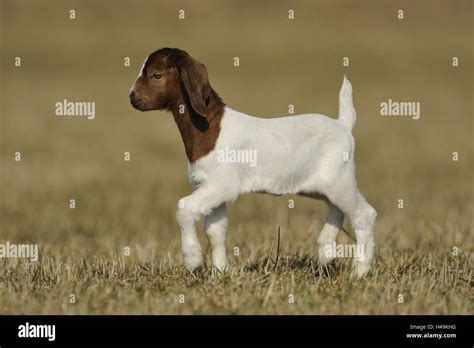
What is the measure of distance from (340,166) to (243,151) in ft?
3.20

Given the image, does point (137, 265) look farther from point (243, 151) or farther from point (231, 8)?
point (231, 8)

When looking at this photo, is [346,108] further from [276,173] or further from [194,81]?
[194,81]

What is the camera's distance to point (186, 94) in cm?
767

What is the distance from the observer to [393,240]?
36.1 feet

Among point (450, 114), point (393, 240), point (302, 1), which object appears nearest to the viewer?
point (393, 240)

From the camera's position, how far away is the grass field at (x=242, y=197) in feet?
24.8

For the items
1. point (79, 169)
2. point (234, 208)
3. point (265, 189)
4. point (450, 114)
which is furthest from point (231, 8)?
point (265, 189)

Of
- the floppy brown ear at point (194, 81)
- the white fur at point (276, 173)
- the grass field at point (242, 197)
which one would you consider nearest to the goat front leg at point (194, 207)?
the white fur at point (276, 173)

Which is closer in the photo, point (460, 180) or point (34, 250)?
point (34, 250)

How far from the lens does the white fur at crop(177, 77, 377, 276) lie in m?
7.49
